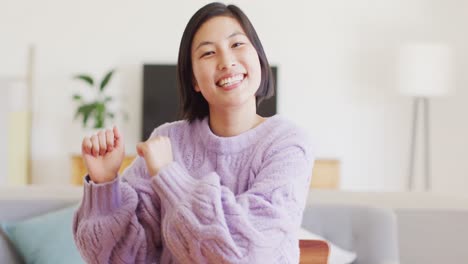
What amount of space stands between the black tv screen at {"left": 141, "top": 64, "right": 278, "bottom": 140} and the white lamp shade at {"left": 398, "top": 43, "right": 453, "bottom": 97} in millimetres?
963

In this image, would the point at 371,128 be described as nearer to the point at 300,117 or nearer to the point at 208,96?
the point at 300,117

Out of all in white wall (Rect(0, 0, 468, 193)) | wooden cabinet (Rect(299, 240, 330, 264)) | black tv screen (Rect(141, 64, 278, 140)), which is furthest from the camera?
white wall (Rect(0, 0, 468, 193))

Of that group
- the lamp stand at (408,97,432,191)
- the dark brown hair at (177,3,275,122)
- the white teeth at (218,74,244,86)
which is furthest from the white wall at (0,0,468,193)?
the white teeth at (218,74,244,86)

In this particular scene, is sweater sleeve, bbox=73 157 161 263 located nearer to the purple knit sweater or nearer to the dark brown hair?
the purple knit sweater

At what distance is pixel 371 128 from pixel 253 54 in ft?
14.4

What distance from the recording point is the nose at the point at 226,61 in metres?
0.91

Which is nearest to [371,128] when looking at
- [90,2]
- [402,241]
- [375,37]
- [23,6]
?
[375,37]

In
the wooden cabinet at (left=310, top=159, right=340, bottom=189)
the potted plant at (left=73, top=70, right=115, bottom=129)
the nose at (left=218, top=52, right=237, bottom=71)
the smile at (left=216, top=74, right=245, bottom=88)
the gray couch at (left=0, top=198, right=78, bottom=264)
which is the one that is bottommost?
the wooden cabinet at (left=310, top=159, right=340, bottom=189)

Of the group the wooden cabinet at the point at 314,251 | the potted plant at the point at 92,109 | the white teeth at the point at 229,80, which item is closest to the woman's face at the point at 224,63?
the white teeth at the point at 229,80

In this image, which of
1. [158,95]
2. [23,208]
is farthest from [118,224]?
[158,95]

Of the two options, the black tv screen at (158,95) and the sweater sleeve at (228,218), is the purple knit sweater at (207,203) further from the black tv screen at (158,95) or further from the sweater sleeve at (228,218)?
the black tv screen at (158,95)

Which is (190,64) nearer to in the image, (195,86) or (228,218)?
(195,86)

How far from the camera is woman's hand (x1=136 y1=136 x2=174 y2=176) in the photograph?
859 millimetres

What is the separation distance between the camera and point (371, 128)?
17.1 feet
